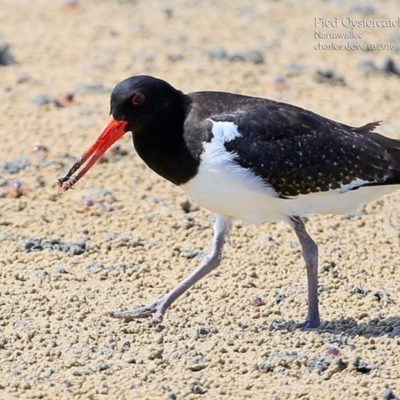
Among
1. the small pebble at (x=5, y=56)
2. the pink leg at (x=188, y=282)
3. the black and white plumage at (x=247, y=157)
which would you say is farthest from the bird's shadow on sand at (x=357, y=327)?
the small pebble at (x=5, y=56)

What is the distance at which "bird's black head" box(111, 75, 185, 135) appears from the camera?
7516 millimetres

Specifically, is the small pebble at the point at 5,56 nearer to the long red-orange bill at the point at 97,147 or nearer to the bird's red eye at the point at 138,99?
the long red-orange bill at the point at 97,147

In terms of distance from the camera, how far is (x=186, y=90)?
1253 centimetres

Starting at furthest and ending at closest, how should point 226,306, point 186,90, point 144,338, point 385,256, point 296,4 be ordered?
point 296,4
point 186,90
point 385,256
point 226,306
point 144,338

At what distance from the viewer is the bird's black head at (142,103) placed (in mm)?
7516

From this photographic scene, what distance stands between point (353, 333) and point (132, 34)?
874 centimetres

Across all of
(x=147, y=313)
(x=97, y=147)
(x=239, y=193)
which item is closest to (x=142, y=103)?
(x=97, y=147)

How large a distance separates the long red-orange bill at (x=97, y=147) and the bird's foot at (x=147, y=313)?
1.06 m

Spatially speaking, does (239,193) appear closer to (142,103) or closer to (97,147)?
(142,103)

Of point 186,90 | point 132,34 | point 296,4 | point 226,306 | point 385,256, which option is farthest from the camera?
point 296,4

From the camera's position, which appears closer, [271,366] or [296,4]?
[271,366]

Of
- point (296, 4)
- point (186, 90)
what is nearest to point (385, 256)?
point (186, 90)

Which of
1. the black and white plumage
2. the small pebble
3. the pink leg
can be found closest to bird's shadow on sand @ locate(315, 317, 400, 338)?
the black and white plumage

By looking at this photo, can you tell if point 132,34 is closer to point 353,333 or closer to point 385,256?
point 385,256
